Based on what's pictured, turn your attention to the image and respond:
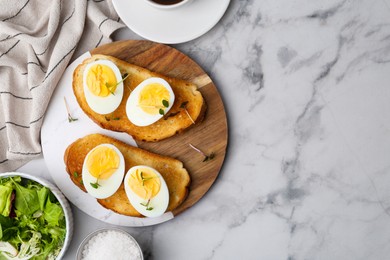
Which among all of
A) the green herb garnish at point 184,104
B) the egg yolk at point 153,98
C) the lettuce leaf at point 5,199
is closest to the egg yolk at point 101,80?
the egg yolk at point 153,98

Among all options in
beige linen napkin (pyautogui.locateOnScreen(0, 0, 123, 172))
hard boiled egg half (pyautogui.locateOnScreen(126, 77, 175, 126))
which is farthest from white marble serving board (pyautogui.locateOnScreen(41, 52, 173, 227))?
hard boiled egg half (pyautogui.locateOnScreen(126, 77, 175, 126))

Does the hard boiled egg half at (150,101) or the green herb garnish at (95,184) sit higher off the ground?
the hard boiled egg half at (150,101)

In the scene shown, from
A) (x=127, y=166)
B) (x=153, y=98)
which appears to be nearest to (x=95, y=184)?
(x=127, y=166)

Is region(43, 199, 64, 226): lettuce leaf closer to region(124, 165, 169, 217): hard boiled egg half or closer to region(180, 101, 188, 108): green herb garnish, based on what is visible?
region(124, 165, 169, 217): hard boiled egg half

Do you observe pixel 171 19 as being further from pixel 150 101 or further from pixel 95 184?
pixel 95 184

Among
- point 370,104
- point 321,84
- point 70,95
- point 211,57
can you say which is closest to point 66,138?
point 70,95

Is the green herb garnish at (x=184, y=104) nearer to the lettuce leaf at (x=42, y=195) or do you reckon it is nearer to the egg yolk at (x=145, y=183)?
the egg yolk at (x=145, y=183)
